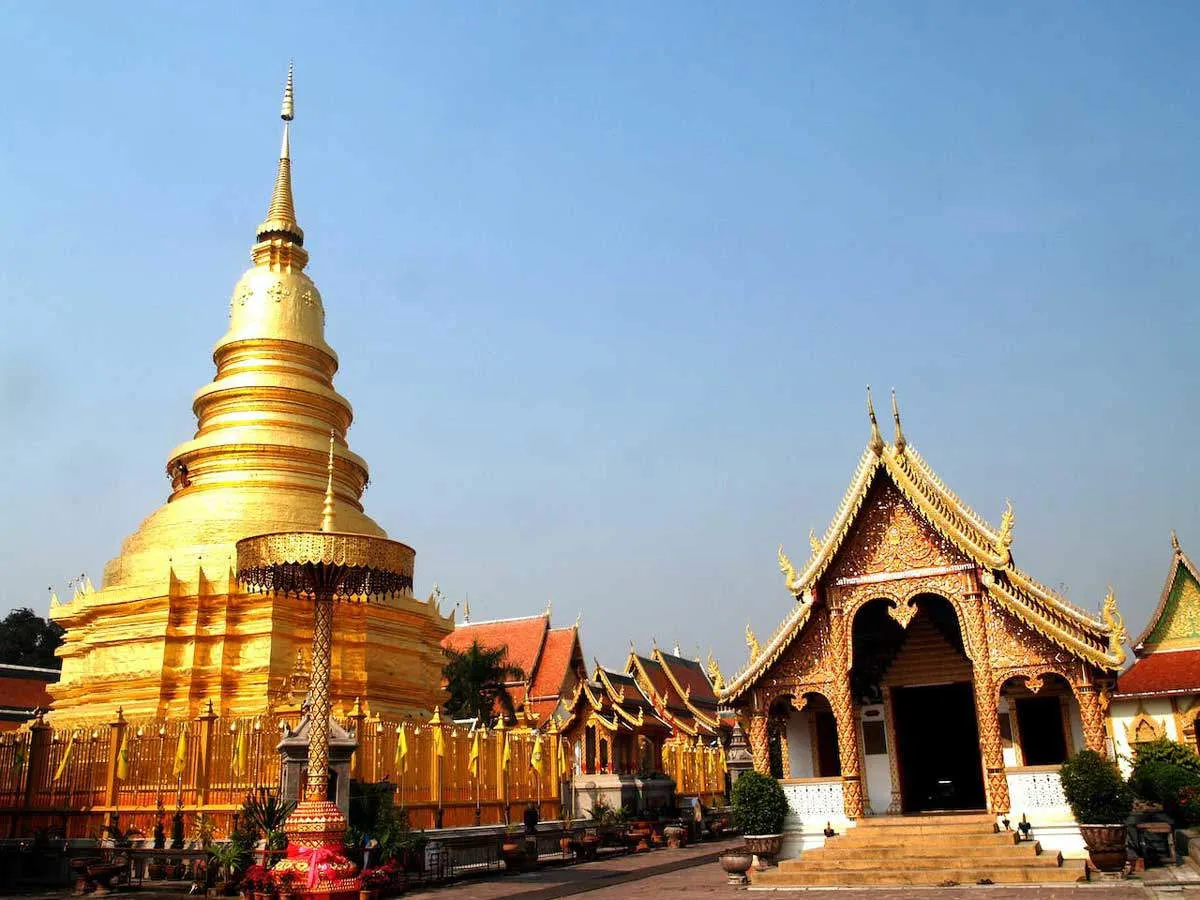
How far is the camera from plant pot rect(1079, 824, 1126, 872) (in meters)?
13.2

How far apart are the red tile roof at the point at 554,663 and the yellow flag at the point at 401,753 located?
21419mm

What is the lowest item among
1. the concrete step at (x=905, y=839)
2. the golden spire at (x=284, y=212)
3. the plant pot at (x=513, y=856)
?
the plant pot at (x=513, y=856)

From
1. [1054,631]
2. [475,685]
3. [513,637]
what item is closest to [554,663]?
[513,637]

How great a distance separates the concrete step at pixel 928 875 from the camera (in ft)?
43.7

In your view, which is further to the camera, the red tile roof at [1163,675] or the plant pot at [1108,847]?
the red tile roof at [1163,675]

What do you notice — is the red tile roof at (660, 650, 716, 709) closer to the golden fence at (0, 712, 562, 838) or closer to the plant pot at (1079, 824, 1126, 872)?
the golden fence at (0, 712, 562, 838)

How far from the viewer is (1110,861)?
13242 millimetres

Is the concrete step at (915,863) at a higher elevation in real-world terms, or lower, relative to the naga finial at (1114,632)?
lower

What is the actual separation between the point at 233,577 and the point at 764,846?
12339mm

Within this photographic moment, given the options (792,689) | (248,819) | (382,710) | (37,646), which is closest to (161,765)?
(248,819)

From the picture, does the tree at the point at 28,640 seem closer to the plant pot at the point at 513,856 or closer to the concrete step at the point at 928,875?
the plant pot at the point at 513,856

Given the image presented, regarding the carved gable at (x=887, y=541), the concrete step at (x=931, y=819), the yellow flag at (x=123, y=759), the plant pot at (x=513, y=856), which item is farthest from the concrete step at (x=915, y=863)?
the yellow flag at (x=123, y=759)

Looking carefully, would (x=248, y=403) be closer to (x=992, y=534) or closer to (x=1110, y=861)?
(x=992, y=534)

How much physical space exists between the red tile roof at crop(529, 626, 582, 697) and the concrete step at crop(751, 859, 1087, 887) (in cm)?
2458
